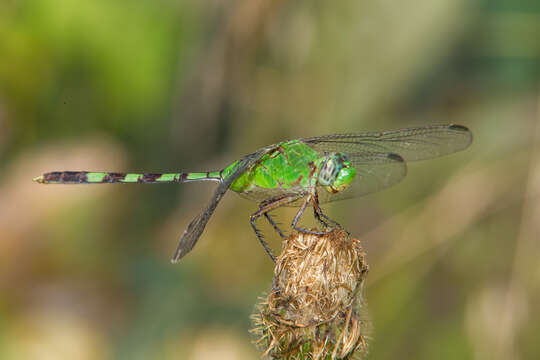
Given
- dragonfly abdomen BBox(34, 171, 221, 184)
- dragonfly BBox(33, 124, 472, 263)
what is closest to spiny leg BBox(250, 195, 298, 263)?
dragonfly BBox(33, 124, 472, 263)

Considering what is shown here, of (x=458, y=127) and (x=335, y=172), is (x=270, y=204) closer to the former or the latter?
(x=335, y=172)

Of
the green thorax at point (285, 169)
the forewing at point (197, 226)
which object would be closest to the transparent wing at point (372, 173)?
the green thorax at point (285, 169)

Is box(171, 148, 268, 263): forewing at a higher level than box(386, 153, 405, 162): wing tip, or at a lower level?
lower

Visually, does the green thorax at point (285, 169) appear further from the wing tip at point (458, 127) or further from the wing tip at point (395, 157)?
the wing tip at point (458, 127)

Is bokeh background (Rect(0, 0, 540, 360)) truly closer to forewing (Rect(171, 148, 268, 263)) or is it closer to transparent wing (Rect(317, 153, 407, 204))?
transparent wing (Rect(317, 153, 407, 204))

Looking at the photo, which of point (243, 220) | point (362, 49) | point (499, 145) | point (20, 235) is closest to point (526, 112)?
point (499, 145)

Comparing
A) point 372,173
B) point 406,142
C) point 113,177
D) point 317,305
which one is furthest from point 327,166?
point 113,177

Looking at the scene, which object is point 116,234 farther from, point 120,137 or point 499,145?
point 499,145
